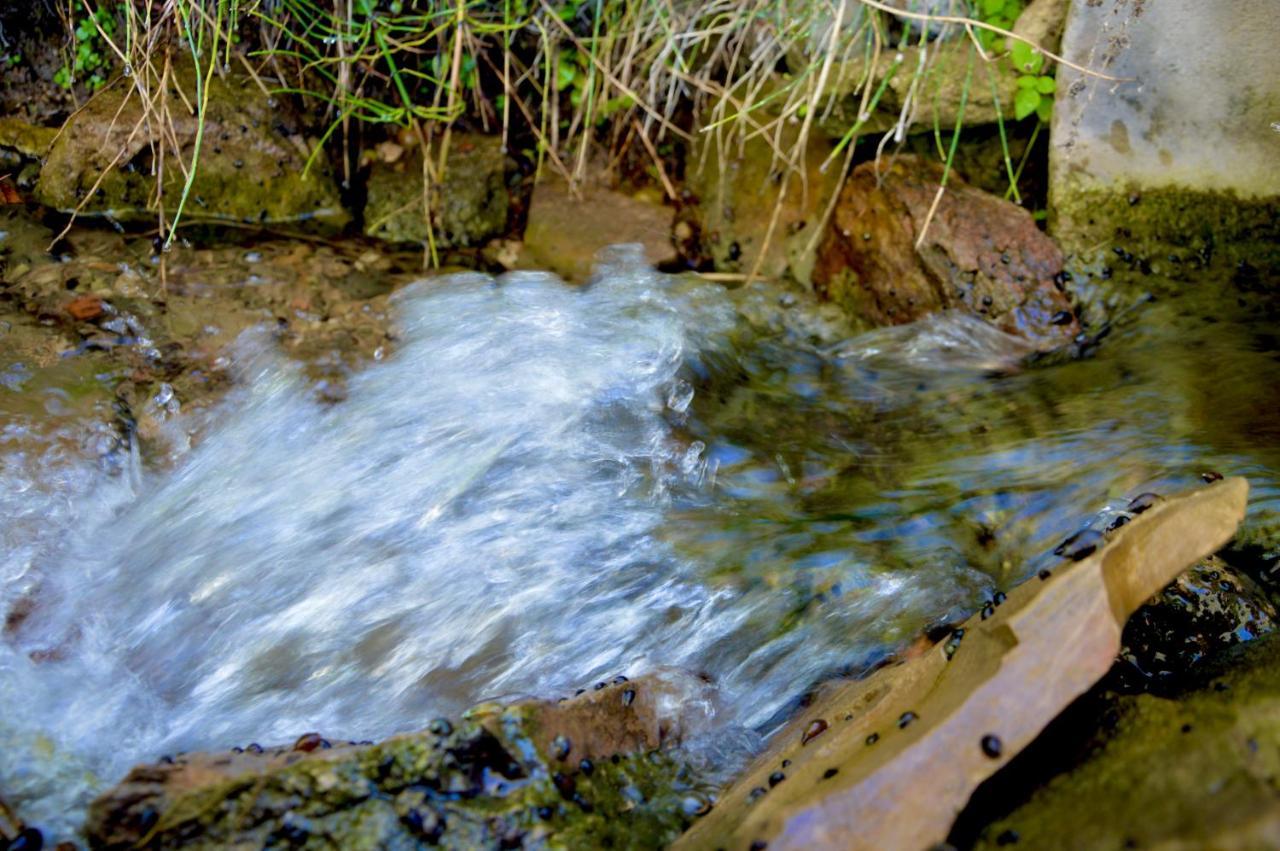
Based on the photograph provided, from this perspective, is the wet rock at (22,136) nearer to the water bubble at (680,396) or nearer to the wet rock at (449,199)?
the wet rock at (449,199)

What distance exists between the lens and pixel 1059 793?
146 centimetres

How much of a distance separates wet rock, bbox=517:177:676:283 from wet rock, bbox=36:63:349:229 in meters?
0.77

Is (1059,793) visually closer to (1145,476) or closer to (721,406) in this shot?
(1145,476)

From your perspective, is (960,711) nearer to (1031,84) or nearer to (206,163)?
(1031,84)

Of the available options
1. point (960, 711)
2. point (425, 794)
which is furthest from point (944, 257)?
point (425, 794)

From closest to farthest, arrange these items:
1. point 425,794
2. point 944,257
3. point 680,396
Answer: point 425,794 < point 680,396 < point 944,257

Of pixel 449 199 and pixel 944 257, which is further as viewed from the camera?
pixel 449 199

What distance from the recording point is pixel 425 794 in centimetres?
161

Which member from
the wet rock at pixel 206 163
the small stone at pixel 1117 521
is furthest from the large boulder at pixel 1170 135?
the wet rock at pixel 206 163

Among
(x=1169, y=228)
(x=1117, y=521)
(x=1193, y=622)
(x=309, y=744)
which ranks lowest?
(x=309, y=744)

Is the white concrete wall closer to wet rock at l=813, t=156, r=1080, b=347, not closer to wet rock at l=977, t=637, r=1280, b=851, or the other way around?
wet rock at l=813, t=156, r=1080, b=347

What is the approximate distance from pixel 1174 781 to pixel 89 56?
4.01 meters

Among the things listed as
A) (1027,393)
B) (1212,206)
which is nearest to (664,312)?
(1027,393)

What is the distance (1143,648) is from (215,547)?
7.20 ft
